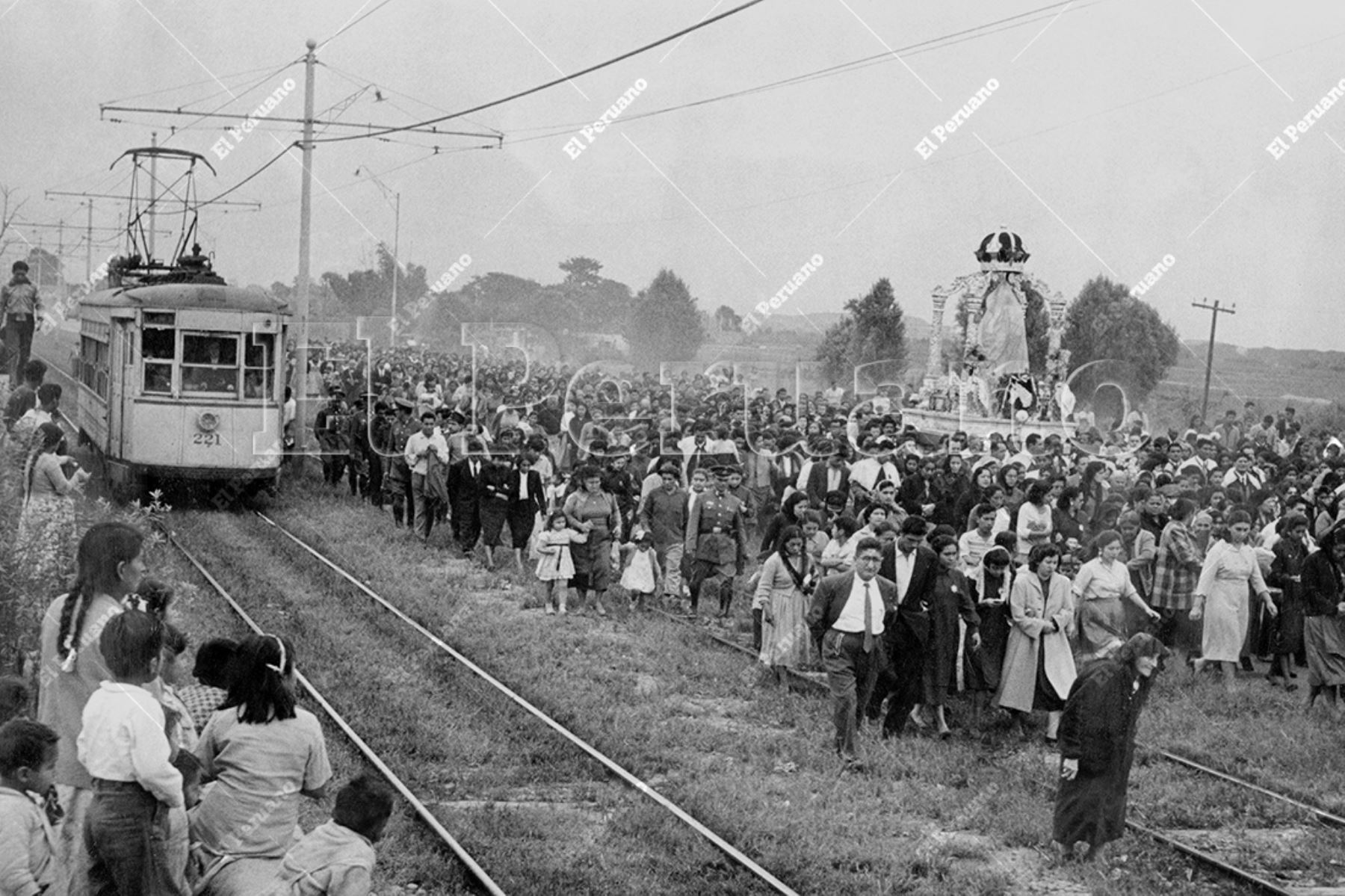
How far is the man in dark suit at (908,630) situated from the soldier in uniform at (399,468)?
9.82 m

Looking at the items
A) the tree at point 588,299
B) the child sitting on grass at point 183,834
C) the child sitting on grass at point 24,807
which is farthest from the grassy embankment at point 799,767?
the tree at point 588,299

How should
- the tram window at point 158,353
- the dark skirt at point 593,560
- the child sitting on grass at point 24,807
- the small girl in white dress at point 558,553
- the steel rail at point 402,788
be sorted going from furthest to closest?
the tram window at point 158,353
the dark skirt at point 593,560
the small girl in white dress at point 558,553
the steel rail at point 402,788
the child sitting on grass at point 24,807

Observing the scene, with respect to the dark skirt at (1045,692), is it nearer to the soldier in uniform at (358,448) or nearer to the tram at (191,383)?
the tram at (191,383)

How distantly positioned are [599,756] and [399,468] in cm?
1074

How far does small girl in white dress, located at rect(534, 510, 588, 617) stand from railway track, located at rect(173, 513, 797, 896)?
57.0 inches

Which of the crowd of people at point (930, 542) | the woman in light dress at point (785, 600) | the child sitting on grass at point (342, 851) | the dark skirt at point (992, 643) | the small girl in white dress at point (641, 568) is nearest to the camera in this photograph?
the child sitting on grass at point (342, 851)

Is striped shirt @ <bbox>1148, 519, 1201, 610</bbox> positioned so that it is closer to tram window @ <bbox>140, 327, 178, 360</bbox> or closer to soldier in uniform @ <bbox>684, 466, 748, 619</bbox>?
soldier in uniform @ <bbox>684, 466, 748, 619</bbox>

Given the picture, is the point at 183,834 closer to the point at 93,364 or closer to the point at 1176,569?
the point at 1176,569

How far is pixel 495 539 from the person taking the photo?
1834 centimetres

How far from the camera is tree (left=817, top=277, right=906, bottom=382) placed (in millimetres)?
50656

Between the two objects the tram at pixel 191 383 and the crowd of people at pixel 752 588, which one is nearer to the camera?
the crowd of people at pixel 752 588

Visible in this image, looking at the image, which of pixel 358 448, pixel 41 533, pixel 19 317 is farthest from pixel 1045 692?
pixel 19 317

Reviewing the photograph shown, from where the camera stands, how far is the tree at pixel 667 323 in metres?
60.7

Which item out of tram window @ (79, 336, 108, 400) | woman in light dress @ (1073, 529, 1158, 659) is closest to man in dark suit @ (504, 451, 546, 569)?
tram window @ (79, 336, 108, 400)
